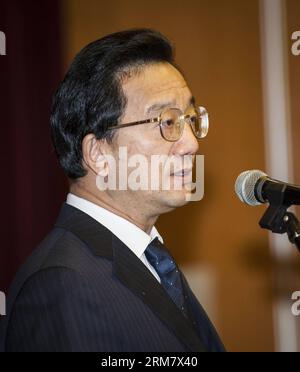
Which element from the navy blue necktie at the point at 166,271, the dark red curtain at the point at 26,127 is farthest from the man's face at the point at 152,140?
the dark red curtain at the point at 26,127

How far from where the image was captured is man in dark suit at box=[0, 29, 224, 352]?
3.20ft

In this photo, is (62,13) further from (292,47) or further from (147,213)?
(147,213)

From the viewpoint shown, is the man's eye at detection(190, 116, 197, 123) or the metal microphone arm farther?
the man's eye at detection(190, 116, 197, 123)

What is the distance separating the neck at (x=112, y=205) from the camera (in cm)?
113

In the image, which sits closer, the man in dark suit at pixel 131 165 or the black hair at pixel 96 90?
the man in dark suit at pixel 131 165

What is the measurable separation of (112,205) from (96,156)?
11 centimetres

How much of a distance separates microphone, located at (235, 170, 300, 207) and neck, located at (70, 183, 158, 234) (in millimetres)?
283

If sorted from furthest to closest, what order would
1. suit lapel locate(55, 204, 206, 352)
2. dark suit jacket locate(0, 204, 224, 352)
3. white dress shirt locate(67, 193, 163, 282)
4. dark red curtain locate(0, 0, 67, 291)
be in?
1. dark red curtain locate(0, 0, 67, 291)
2. white dress shirt locate(67, 193, 163, 282)
3. suit lapel locate(55, 204, 206, 352)
4. dark suit jacket locate(0, 204, 224, 352)

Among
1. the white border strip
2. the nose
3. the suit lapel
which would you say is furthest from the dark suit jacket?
the white border strip

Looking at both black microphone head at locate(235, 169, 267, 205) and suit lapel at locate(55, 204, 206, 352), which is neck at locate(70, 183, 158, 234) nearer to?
suit lapel at locate(55, 204, 206, 352)

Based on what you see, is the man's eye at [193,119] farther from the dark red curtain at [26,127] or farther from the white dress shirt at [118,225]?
the dark red curtain at [26,127]

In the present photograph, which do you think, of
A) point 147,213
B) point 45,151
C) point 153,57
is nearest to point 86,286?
point 147,213

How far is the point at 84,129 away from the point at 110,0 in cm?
116
